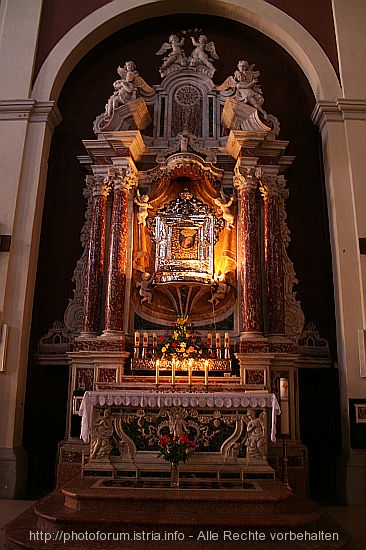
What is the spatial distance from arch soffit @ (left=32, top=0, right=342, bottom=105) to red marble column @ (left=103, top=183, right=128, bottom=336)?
2441mm

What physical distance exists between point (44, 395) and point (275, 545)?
495cm

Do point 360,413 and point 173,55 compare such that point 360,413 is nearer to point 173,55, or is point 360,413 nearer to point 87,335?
point 87,335

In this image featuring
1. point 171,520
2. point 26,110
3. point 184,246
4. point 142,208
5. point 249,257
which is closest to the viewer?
point 171,520

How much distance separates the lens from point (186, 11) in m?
10.3

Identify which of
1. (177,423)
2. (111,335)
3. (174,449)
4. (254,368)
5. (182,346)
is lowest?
(174,449)

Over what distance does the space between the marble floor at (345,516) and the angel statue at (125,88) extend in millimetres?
6304

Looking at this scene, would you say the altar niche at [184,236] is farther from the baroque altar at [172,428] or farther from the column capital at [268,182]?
the baroque altar at [172,428]

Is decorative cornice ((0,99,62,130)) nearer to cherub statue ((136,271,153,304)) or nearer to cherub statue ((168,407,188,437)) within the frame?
cherub statue ((136,271,153,304))

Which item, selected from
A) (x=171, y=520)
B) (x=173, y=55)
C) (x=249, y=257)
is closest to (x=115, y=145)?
(x=173, y=55)

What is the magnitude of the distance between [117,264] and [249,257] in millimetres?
2171

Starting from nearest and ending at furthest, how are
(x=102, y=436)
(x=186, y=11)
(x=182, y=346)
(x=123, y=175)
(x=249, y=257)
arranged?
(x=102, y=436)
(x=182, y=346)
(x=249, y=257)
(x=123, y=175)
(x=186, y=11)

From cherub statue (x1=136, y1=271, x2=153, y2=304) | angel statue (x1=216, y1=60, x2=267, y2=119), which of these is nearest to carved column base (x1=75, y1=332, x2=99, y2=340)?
cherub statue (x1=136, y1=271, x2=153, y2=304)

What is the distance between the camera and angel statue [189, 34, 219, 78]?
9812 mm

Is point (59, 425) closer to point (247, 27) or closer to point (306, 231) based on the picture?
point (306, 231)
